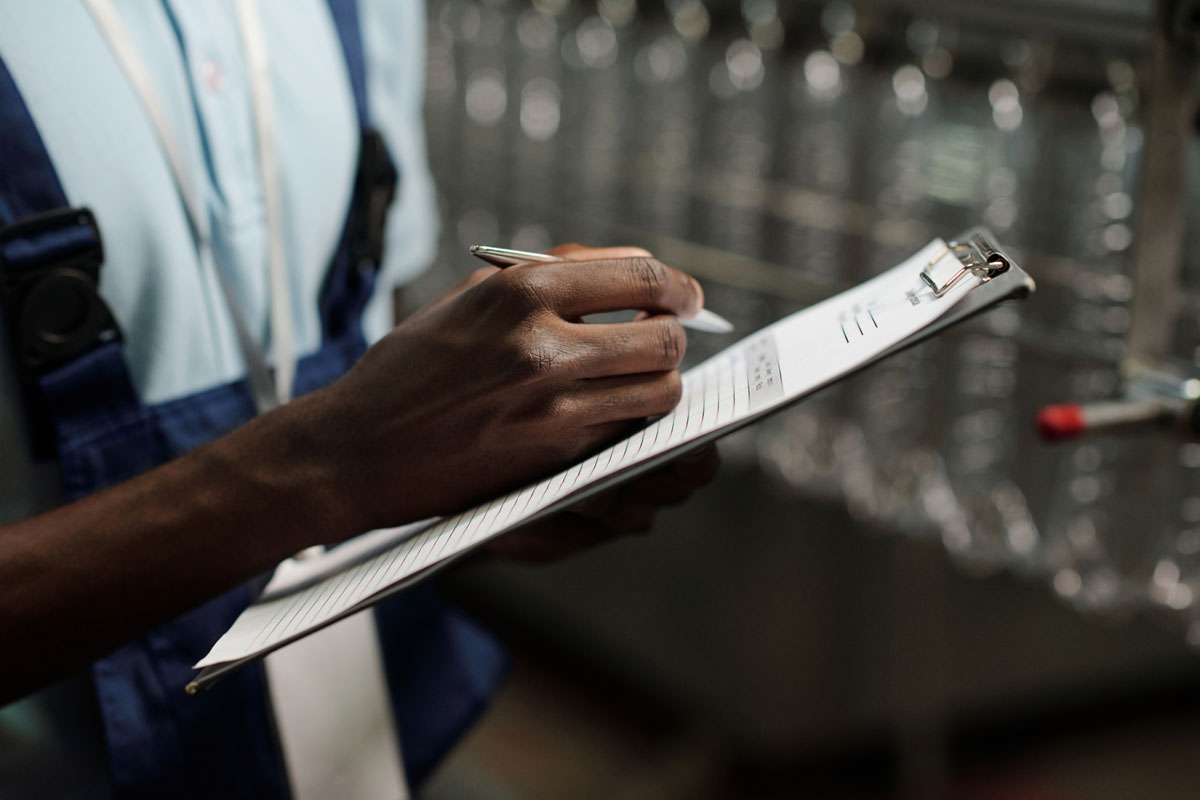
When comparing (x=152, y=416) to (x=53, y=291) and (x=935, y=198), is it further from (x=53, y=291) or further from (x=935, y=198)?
(x=935, y=198)

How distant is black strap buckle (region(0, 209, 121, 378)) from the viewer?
545mm

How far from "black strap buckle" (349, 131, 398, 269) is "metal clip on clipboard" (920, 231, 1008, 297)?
414mm

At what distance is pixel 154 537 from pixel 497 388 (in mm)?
200

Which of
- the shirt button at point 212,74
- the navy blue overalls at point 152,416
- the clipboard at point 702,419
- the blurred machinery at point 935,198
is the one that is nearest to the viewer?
the clipboard at point 702,419

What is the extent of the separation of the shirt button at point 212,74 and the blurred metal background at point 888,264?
653 mm

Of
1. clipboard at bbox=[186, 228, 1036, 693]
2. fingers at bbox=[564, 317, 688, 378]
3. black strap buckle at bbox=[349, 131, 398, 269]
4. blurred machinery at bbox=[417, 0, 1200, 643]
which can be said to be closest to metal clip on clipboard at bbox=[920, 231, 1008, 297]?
clipboard at bbox=[186, 228, 1036, 693]

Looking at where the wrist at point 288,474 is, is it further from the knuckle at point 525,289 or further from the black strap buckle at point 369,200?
the black strap buckle at point 369,200

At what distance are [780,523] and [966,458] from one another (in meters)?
0.57

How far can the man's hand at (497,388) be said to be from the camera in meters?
0.48

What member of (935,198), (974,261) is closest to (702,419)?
(974,261)

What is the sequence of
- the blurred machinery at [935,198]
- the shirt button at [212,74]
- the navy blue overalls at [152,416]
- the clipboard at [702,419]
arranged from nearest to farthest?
the clipboard at [702,419]
the navy blue overalls at [152,416]
the shirt button at [212,74]
the blurred machinery at [935,198]

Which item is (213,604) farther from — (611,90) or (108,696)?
(611,90)

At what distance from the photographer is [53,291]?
0.56 metres

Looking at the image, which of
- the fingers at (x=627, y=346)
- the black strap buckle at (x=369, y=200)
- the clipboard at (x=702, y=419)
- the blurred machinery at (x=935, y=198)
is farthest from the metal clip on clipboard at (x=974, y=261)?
the black strap buckle at (x=369, y=200)
